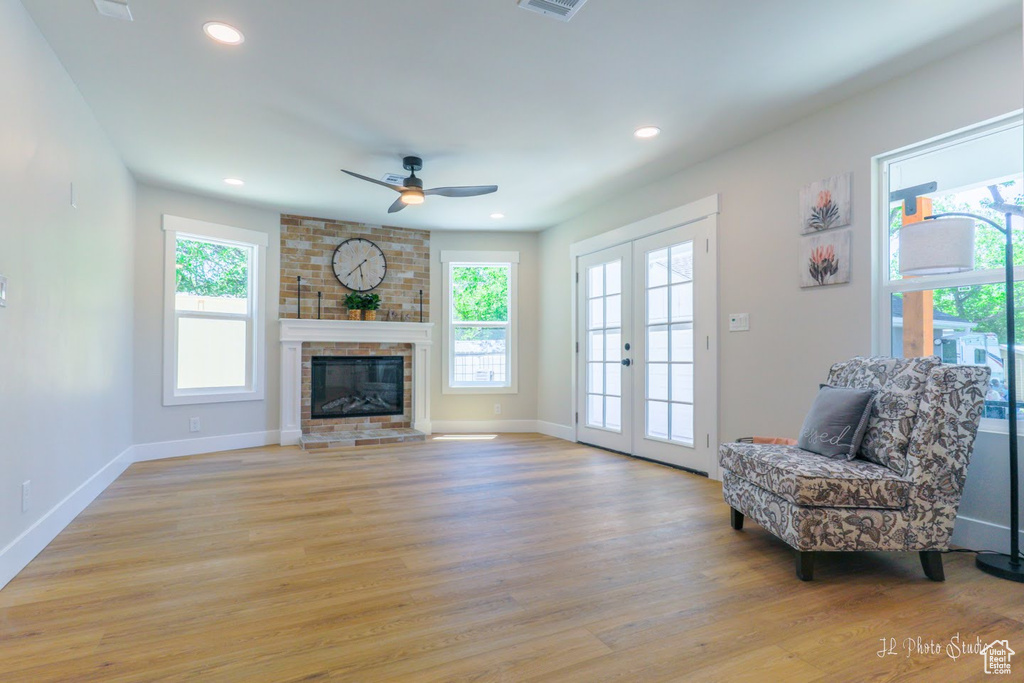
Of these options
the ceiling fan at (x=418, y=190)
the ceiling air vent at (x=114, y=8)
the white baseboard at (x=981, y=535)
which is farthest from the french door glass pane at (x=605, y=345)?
the ceiling air vent at (x=114, y=8)

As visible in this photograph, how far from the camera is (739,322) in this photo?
4.05m

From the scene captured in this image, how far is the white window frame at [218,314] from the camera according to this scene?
5160mm

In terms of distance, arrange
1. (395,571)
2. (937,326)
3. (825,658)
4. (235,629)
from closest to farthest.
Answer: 1. (825,658)
2. (235,629)
3. (395,571)
4. (937,326)

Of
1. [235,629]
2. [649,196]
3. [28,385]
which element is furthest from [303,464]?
[649,196]

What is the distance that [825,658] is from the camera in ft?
5.76

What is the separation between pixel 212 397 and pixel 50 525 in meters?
2.68

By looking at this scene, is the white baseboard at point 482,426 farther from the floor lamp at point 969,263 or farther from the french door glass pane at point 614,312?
the floor lamp at point 969,263

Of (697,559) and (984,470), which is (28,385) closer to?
(697,559)

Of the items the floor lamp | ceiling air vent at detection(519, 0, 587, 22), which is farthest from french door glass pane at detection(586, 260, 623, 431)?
ceiling air vent at detection(519, 0, 587, 22)

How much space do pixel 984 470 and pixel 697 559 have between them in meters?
1.51

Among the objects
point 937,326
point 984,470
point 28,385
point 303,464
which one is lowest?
point 303,464

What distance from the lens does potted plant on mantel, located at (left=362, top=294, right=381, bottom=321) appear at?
624 centimetres

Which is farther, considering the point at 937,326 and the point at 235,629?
the point at 937,326

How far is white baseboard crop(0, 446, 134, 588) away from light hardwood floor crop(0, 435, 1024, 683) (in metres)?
0.06
